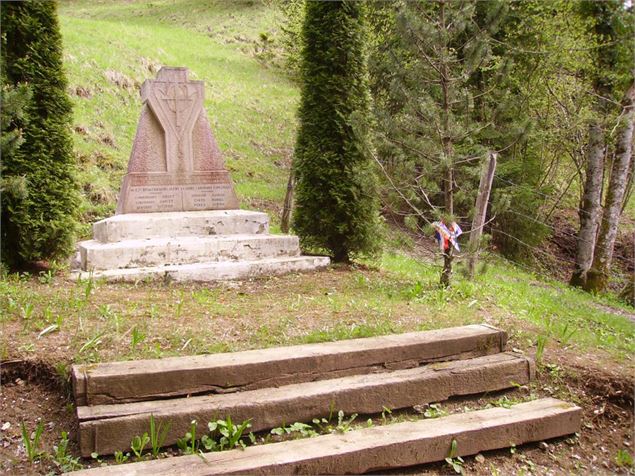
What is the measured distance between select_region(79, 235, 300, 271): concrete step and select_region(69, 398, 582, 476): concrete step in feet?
13.9

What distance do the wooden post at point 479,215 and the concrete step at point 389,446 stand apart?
2710 mm

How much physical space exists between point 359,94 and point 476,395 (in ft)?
17.8

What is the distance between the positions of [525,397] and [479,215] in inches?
139

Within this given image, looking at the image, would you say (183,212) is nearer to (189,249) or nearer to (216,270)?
(189,249)

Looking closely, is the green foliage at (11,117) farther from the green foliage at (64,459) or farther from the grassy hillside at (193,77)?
the grassy hillside at (193,77)

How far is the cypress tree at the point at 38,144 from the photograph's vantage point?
688 centimetres

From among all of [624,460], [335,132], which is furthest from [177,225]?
[624,460]

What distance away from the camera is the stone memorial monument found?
730 centimetres

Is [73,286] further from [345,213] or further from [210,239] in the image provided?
[345,213]

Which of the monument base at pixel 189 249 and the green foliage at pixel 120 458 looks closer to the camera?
the green foliage at pixel 120 458

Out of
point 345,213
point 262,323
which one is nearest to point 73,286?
point 262,323

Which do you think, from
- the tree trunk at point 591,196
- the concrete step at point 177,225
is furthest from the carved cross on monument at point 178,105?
the tree trunk at point 591,196

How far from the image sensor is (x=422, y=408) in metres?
4.04

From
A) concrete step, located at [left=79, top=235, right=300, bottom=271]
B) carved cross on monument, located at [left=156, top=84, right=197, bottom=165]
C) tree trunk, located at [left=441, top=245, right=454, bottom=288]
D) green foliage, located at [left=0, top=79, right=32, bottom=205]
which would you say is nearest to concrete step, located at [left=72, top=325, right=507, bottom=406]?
tree trunk, located at [left=441, top=245, right=454, bottom=288]
